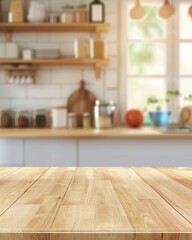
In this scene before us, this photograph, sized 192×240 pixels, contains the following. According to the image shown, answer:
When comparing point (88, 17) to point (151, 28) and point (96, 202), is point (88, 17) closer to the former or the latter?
point (151, 28)

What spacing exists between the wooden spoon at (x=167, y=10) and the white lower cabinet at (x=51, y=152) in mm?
1287

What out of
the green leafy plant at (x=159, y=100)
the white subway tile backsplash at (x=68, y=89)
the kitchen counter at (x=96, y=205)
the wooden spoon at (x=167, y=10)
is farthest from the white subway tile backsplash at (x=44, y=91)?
the kitchen counter at (x=96, y=205)

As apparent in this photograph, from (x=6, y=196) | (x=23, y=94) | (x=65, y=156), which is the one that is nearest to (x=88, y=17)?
(x=23, y=94)

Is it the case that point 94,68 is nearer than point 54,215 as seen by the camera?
No

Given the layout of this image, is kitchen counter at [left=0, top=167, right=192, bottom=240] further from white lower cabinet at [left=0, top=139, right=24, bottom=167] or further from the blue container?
the blue container

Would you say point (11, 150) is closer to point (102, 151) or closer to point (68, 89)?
point (102, 151)

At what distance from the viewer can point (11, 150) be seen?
104 inches

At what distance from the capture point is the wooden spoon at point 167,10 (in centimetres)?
308

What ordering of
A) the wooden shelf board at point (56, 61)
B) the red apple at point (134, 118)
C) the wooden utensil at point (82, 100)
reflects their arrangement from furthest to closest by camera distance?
the wooden utensil at point (82, 100)
the red apple at point (134, 118)
the wooden shelf board at point (56, 61)

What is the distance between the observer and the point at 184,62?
339 centimetres

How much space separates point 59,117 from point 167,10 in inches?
47.4

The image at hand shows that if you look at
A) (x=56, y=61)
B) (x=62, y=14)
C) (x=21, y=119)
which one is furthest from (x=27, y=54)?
(x=21, y=119)

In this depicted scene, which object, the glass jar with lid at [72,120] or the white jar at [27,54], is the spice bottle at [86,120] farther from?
the white jar at [27,54]

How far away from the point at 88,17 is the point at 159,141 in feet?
4.23
